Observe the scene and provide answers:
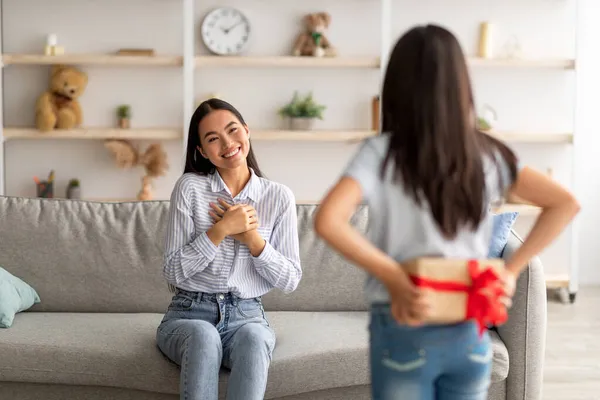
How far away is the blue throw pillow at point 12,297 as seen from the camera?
2.92 metres

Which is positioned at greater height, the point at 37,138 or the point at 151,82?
the point at 151,82

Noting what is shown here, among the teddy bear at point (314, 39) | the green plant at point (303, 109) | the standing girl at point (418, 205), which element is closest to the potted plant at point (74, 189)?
the green plant at point (303, 109)

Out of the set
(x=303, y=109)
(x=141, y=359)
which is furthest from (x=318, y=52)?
(x=141, y=359)

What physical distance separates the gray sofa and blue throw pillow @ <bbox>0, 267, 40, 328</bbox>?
0.10 feet

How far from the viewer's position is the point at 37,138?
5355mm

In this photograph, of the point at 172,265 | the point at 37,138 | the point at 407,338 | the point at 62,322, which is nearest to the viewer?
the point at 407,338

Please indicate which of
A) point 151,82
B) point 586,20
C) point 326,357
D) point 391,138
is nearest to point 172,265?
point 326,357

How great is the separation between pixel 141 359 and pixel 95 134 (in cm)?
272

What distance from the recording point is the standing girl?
156cm

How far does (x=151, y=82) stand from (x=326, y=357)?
3112mm

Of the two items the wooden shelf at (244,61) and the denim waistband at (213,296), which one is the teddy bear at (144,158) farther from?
the denim waistband at (213,296)

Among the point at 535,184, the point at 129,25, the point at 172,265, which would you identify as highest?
the point at 129,25

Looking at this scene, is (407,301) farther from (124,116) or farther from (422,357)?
(124,116)

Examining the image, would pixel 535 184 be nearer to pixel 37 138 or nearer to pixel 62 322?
pixel 62 322
